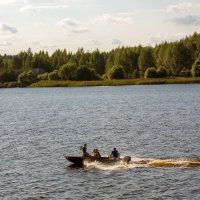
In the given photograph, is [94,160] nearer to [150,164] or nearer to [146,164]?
[146,164]

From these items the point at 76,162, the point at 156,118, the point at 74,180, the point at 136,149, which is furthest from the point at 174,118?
the point at 74,180

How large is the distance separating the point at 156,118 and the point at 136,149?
35.6m

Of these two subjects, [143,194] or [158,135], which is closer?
[143,194]

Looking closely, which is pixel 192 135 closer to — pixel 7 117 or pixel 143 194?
pixel 143 194

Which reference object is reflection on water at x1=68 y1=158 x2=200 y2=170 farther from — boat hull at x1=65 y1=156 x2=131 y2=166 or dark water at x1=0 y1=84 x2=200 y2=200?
boat hull at x1=65 y1=156 x2=131 y2=166

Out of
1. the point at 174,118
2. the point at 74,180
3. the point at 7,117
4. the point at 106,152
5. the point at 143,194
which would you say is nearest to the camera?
the point at 143,194

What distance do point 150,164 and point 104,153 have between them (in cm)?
1067

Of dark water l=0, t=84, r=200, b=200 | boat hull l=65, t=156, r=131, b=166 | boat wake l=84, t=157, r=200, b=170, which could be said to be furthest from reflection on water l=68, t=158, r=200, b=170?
boat hull l=65, t=156, r=131, b=166

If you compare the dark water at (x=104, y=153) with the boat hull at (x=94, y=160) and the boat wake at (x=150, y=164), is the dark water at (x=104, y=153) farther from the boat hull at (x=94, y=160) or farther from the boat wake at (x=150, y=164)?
the boat hull at (x=94, y=160)

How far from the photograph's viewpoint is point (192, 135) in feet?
251

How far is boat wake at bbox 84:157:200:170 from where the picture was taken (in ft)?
180

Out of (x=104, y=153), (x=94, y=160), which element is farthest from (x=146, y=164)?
(x=104, y=153)

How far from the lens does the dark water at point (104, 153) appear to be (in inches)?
1833

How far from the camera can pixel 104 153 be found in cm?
6544
